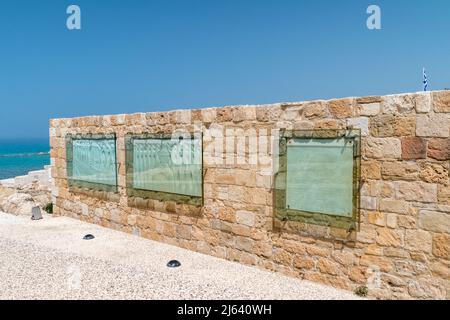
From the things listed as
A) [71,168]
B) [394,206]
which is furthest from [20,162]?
[394,206]

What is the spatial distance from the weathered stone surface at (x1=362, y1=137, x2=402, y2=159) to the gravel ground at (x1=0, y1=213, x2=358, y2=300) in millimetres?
1816

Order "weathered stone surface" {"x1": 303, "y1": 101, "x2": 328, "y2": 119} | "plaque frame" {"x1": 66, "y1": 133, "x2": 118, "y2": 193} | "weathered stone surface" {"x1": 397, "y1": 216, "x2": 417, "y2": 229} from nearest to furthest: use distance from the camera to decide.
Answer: "weathered stone surface" {"x1": 397, "y1": 216, "x2": 417, "y2": 229}
"weathered stone surface" {"x1": 303, "y1": 101, "x2": 328, "y2": 119}
"plaque frame" {"x1": 66, "y1": 133, "x2": 118, "y2": 193}

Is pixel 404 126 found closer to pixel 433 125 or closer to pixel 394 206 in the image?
pixel 433 125

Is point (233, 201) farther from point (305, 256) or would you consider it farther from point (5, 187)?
point (5, 187)

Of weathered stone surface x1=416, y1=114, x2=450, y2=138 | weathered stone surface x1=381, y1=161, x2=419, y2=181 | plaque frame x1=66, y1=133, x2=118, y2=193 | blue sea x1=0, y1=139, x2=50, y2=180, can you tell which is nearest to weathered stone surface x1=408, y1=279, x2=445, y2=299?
weathered stone surface x1=381, y1=161, x2=419, y2=181

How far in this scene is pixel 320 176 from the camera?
5.23 m

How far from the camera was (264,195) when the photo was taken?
19.3ft

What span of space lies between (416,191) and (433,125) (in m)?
0.77

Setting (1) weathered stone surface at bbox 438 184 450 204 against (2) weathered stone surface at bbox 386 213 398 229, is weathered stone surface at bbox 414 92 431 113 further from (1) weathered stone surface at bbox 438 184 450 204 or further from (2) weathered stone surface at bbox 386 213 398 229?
(2) weathered stone surface at bbox 386 213 398 229

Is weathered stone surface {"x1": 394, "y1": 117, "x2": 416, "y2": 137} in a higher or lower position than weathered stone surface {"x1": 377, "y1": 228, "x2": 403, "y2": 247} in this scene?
higher

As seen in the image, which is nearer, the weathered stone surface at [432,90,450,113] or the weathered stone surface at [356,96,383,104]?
the weathered stone surface at [432,90,450,113]

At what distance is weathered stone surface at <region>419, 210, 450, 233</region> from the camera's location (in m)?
4.30
